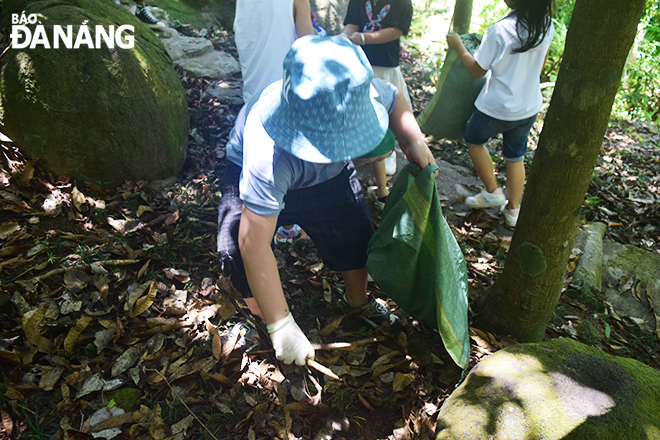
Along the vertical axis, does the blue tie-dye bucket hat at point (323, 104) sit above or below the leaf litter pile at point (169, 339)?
above

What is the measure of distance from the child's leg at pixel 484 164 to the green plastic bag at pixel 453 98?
0.23 metres

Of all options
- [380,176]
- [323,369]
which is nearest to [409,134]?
[323,369]

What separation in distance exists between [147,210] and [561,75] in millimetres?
2680

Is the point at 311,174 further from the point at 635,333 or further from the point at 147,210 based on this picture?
the point at 635,333

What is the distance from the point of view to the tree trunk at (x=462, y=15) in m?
5.27

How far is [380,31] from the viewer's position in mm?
3283

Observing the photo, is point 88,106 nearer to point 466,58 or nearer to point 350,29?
point 350,29

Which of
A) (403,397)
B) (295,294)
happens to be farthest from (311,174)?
(403,397)

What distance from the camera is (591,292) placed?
2.82 m

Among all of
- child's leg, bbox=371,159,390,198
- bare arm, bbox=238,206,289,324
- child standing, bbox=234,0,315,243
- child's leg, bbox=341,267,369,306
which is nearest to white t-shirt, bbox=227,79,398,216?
bare arm, bbox=238,206,289,324

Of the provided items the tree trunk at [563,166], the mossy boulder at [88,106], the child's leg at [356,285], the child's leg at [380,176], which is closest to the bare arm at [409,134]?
the tree trunk at [563,166]

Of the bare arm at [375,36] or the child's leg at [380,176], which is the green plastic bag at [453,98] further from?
the child's leg at [380,176]

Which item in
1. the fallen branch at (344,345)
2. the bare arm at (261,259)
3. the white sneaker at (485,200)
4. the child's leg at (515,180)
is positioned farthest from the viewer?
the white sneaker at (485,200)

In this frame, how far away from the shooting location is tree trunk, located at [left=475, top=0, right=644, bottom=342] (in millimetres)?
1563
